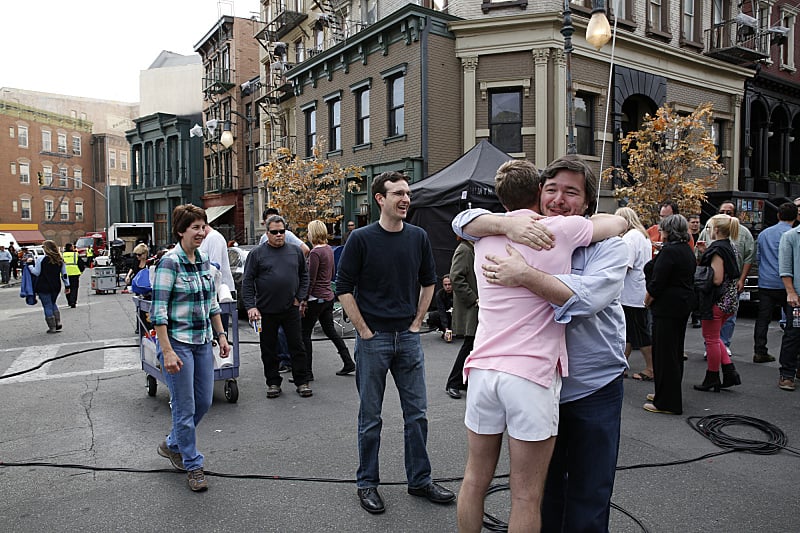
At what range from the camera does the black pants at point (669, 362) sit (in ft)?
19.0

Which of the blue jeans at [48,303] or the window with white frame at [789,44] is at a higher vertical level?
the window with white frame at [789,44]

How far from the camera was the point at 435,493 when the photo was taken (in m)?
3.94

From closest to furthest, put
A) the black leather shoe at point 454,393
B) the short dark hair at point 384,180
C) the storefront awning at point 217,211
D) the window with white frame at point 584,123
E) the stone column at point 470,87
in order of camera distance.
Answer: the short dark hair at point 384,180 < the black leather shoe at point 454,393 < the stone column at point 470,87 < the window with white frame at point 584,123 < the storefront awning at point 217,211

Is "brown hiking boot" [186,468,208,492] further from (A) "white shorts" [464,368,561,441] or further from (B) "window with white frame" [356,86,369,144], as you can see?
(B) "window with white frame" [356,86,369,144]

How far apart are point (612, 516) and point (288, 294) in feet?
13.9

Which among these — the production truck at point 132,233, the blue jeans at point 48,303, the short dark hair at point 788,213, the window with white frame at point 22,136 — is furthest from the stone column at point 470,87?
the window with white frame at point 22,136

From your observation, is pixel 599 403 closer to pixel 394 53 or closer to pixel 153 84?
pixel 394 53

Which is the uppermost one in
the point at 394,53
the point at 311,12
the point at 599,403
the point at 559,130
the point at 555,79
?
the point at 311,12

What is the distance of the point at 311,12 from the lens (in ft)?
85.7

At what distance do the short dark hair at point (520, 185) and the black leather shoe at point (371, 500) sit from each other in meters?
2.20

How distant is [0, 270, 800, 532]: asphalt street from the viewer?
12.3 feet

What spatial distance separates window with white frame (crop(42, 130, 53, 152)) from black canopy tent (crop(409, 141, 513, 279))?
6171 centimetres

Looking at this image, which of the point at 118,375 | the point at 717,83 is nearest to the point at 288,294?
the point at 118,375

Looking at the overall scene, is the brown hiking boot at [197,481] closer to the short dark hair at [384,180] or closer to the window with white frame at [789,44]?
the short dark hair at [384,180]
